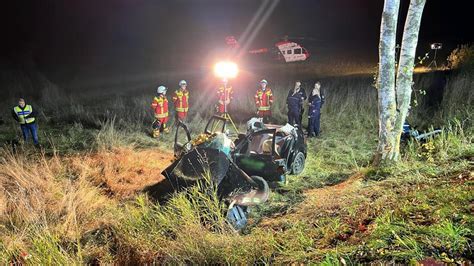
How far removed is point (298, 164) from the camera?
739 cm

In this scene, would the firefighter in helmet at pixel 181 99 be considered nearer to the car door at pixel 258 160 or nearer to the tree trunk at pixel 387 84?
the car door at pixel 258 160

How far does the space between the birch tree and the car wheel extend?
63.9 inches

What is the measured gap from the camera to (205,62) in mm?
28062

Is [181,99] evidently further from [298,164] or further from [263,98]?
[298,164]

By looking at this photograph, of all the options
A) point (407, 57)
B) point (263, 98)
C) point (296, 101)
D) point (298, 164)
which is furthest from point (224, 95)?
point (407, 57)

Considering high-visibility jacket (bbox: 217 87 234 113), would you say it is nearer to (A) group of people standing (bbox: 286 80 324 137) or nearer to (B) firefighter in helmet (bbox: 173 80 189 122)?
(B) firefighter in helmet (bbox: 173 80 189 122)

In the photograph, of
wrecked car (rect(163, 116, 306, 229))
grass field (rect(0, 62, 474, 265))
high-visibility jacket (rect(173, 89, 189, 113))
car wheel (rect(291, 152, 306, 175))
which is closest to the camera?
grass field (rect(0, 62, 474, 265))

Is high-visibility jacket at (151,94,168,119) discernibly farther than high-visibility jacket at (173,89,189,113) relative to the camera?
No

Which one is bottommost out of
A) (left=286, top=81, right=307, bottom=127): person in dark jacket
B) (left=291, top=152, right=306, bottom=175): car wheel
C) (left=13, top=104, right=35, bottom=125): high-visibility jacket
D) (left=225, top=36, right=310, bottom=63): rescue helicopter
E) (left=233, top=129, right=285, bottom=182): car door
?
(left=291, top=152, right=306, bottom=175): car wheel

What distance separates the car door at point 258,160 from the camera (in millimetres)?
6305

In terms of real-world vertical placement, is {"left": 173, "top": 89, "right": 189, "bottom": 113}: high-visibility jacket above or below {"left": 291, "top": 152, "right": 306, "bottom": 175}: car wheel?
above

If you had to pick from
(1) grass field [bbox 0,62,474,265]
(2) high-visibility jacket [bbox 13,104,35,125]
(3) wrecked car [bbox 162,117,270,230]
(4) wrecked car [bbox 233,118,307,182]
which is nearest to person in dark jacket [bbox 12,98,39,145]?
(2) high-visibility jacket [bbox 13,104,35,125]

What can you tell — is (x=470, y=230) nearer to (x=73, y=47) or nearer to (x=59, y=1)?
(x=73, y=47)

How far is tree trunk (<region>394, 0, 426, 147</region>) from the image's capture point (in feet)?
18.8
